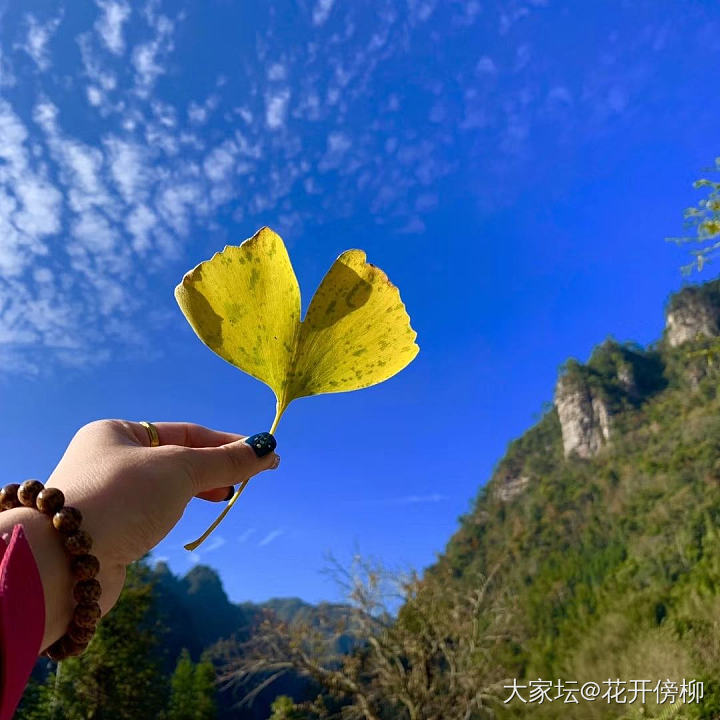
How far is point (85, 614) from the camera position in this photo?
686 mm

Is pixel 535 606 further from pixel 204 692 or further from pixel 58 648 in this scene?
pixel 58 648

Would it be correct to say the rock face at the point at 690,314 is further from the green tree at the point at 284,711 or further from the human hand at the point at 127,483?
the human hand at the point at 127,483

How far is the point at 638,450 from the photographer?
5412 centimetres

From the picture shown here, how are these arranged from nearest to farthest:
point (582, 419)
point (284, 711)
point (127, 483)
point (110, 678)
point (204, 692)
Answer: point (127, 483) → point (284, 711) → point (110, 678) → point (204, 692) → point (582, 419)

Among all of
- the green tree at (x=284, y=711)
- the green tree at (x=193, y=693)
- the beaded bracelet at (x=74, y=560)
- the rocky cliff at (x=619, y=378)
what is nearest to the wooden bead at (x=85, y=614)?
the beaded bracelet at (x=74, y=560)

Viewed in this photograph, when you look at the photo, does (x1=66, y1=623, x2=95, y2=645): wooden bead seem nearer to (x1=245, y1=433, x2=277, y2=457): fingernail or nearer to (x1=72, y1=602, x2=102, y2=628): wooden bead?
(x1=72, y1=602, x2=102, y2=628): wooden bead

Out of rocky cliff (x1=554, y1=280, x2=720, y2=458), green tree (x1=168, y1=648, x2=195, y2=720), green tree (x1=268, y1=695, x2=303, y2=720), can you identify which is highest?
rocky cliff (x1=554, y1=280, x2=720, y2=458)

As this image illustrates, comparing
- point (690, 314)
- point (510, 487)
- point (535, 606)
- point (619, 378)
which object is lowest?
point (535, 606)

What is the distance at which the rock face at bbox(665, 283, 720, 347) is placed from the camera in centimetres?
6147

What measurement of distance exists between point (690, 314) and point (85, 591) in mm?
72225

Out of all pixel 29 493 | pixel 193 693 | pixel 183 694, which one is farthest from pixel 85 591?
pixel 193 693

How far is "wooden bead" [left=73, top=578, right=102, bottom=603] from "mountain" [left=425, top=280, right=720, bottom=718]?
6.78 m

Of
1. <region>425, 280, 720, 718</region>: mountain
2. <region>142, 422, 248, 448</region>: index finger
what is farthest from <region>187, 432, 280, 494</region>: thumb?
<region>425, 280, 720, 718</region>: mountain

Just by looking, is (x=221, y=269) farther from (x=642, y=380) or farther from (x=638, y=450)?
(x=642, y=380)
